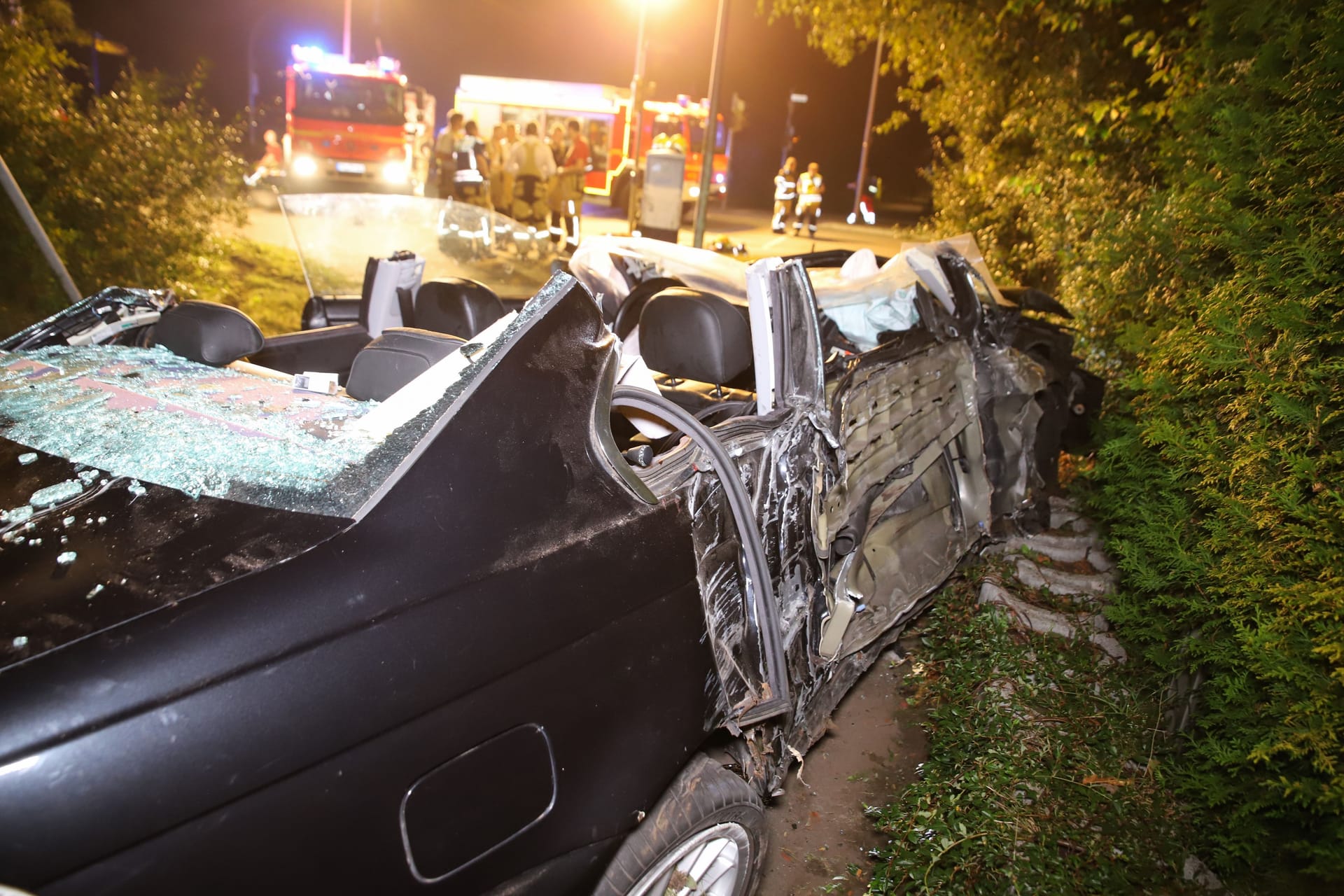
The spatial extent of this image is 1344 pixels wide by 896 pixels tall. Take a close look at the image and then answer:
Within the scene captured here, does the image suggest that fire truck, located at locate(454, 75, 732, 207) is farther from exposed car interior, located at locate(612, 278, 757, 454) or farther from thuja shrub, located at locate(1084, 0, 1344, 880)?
exposed car interior, located at locate(612, 278, 757, 454)

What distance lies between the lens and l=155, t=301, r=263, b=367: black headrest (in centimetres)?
243

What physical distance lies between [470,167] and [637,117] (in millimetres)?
6672

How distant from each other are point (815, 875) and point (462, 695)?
1.78 m

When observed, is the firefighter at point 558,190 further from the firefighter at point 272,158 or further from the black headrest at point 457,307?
the black headrest at point 457,307

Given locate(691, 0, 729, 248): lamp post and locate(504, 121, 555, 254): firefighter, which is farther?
locate(504, 121, 555, 254): firefighter

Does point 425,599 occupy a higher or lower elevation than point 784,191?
lower

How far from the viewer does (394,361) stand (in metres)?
1.93

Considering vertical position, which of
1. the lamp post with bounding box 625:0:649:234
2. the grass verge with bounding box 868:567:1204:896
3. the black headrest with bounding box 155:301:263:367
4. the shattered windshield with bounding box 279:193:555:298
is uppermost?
the lamp post with bounding box 625:0:649:234

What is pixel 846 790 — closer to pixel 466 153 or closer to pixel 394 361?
pixel 394 361

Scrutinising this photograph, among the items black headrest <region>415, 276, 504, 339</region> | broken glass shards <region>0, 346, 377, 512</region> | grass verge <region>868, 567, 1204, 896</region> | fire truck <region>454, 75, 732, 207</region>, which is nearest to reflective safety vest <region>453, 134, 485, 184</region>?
fire truck <region>454, 75, 732, 207</region>

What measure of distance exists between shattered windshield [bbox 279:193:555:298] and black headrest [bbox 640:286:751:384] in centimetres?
209

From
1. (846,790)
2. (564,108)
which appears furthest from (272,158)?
(846,790)

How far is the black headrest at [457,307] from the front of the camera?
10.2 ft

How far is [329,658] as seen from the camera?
50.1 inches
